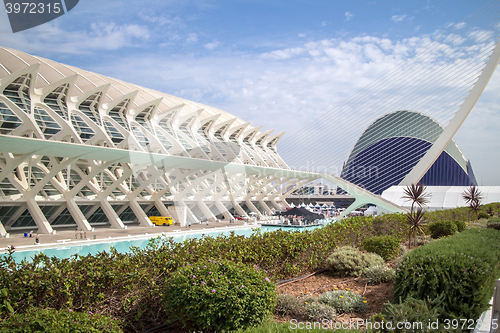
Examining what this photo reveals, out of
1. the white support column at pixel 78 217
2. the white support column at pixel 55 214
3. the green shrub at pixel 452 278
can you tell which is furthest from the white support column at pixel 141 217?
the green shrub at pixel 452 278

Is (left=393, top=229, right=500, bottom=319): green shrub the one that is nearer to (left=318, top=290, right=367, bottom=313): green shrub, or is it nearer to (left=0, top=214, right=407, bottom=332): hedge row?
(left=318, top=290, right=367, bottom=313): green shrub

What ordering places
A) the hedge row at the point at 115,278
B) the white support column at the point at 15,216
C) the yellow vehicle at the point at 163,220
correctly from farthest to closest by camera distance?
1. the yellow vehicle at the point at 163,220
2. the white support column at the point at 15,216
3. the hedge row at the point at 115,278

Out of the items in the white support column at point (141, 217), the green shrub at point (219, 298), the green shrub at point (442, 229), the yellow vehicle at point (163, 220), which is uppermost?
the green shrub at point (219, 298)

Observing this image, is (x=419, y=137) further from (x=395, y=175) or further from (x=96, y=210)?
(x=96, y=210)

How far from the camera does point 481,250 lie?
499cm

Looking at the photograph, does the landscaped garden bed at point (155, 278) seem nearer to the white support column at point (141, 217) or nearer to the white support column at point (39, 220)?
the white support column at point (39, 220)

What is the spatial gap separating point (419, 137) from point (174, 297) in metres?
63.1

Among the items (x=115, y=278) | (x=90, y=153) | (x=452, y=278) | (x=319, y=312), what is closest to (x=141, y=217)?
(x=90, y=153)

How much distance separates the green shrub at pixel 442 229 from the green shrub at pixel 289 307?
9.82m

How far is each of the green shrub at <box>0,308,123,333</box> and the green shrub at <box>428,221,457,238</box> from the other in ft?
41.3

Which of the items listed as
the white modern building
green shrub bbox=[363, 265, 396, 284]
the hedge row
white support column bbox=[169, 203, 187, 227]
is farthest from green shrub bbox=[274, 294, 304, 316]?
white support column bbox=[169, 203, 187, 227]

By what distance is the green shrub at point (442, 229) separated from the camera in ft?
41.4

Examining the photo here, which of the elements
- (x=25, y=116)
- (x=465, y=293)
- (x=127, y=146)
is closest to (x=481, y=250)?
(x=465, y=293)

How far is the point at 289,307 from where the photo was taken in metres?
5.14
